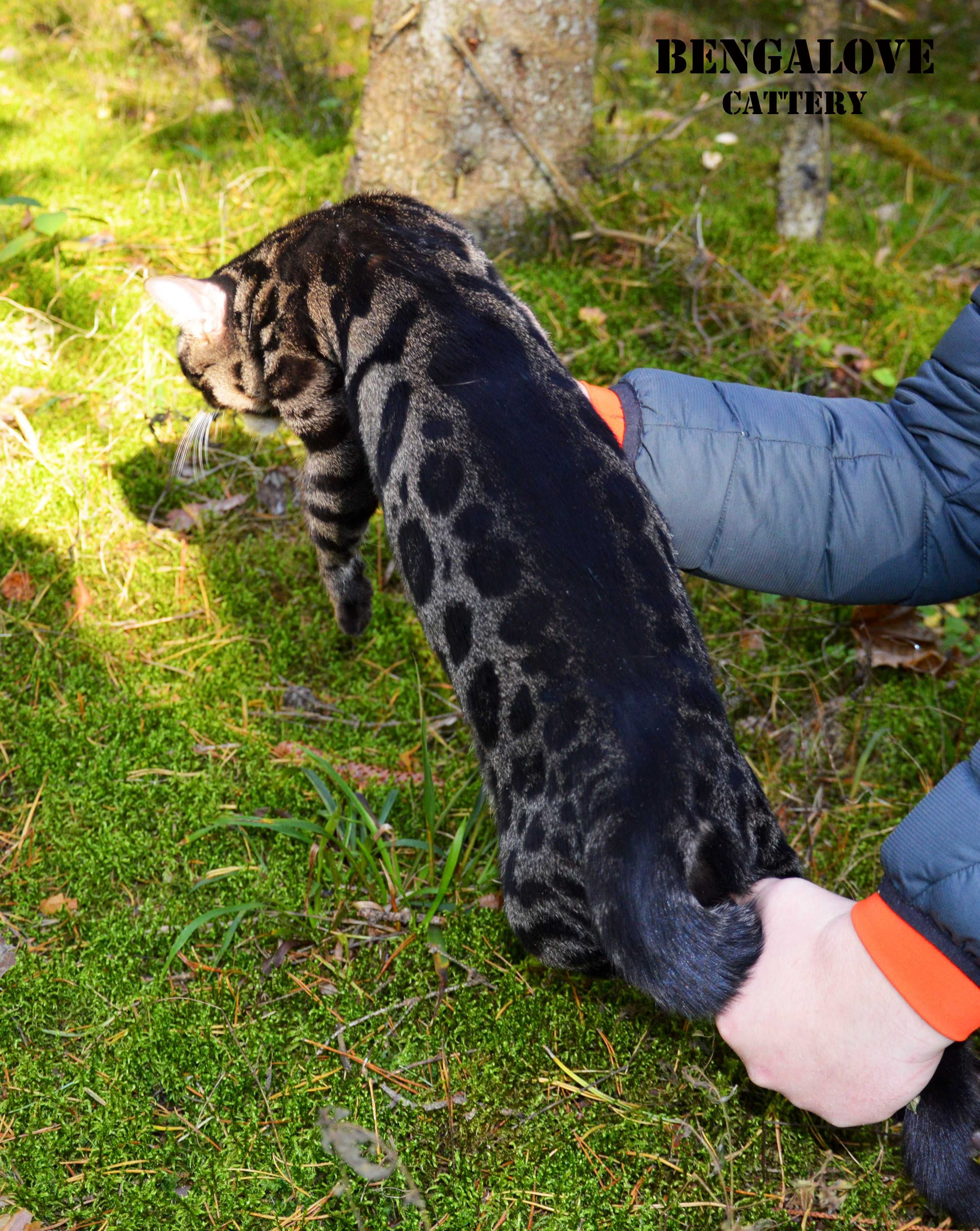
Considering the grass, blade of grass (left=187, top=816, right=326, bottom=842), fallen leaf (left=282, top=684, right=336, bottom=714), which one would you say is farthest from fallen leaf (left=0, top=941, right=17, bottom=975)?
fallen leaf (left=282, top=684, right=336, bottom=714)

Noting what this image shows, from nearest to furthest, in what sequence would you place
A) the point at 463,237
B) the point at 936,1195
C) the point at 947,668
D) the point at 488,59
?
the point at 936,1195 < the point at 463,237 < the point at 947,668 < the point at 488,59

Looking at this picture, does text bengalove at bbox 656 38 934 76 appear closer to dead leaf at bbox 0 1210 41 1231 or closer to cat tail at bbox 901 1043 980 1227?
cat tail at bbox 901 1043 980 1227

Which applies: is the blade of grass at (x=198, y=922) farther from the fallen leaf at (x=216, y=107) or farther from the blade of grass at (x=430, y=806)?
the fallen leaf at (x=216, y=107)

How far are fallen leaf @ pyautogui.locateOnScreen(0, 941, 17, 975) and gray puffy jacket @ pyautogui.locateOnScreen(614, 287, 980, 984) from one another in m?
2.10

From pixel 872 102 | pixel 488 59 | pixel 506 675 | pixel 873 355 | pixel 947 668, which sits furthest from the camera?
pixel 872 102

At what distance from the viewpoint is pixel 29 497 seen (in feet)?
10.9

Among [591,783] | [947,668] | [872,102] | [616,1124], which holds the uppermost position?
[872,102]

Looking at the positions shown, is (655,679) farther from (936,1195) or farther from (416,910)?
(936,1195)

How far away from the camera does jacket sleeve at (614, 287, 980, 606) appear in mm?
2578

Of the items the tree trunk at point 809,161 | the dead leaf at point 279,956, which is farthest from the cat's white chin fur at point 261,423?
the tree trunk at point 809,161

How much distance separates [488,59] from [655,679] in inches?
116

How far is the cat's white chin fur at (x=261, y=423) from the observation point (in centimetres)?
336

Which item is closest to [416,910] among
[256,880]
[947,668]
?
[256,880]

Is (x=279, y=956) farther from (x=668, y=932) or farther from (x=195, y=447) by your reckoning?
(x=195, y=447)
